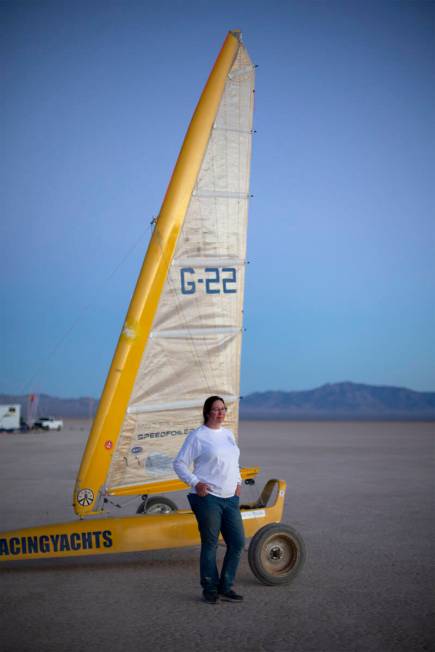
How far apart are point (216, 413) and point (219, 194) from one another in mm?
3081

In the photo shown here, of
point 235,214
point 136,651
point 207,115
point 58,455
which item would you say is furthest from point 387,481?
point 58,455

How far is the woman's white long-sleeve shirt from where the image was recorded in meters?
5.33

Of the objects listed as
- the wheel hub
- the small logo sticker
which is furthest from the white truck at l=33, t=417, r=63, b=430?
the wheel hub

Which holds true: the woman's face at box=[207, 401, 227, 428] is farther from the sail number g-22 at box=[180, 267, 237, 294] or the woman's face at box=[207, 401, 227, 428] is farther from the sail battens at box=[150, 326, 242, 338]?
the sail number g-22 at box=[180, 267, 237, 294]

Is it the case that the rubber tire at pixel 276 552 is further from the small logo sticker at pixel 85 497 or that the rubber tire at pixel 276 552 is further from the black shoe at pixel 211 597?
the small logo sticker at pixel 85 497

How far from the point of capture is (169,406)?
287 inches

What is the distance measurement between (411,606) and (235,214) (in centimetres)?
450

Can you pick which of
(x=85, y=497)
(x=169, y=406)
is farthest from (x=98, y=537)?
(x=169, y=406)

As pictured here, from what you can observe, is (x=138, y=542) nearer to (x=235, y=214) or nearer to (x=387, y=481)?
(x=235, y=214)

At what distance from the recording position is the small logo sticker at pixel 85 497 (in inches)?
269

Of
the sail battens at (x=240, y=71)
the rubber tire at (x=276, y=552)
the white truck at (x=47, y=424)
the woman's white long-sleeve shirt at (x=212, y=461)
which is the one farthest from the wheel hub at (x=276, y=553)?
the white truck at (x=47, y=424)

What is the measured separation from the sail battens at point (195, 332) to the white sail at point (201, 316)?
11 mm

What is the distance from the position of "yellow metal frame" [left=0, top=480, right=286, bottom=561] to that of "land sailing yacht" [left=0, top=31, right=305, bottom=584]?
577 millimetres

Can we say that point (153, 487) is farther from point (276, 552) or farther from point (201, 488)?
point (201, 488)
